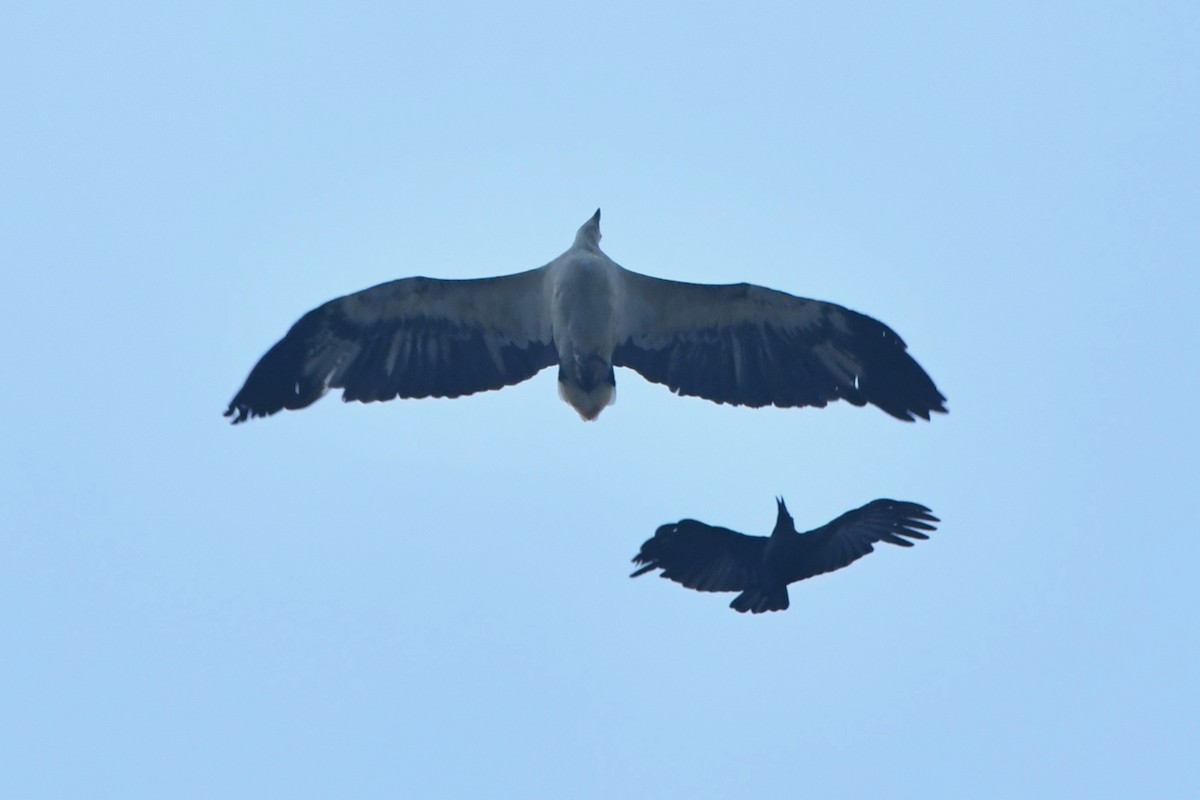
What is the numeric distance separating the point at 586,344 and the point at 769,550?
2.03m

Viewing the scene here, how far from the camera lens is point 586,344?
959cm

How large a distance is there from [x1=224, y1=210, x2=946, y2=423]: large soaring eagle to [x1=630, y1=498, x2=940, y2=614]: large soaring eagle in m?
0.90

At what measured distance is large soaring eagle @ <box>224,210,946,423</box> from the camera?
9648mm

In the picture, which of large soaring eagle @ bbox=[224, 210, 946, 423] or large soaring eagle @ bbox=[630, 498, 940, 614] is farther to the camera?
large soaring eagle @ bbox=[224, 210, 946, 423]

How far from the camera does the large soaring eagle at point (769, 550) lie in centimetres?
912

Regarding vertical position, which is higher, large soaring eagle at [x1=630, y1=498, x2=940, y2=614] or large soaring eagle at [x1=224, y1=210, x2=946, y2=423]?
large soaring eagle at [x1=224, y1=210, x2=946, y2=423]

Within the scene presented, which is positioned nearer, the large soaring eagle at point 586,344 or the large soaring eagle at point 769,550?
the large soaring eagle at point 769,550

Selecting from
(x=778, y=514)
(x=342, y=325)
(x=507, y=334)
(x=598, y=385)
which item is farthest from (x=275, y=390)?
(x=778, y=514)

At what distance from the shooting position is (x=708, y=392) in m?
10.1

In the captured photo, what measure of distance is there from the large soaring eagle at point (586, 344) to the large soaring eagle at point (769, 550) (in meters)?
0.90

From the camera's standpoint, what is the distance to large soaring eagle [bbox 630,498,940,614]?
29.9 ft

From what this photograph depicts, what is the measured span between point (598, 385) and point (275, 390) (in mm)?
2444

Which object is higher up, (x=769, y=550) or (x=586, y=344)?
(x=586, y=344)

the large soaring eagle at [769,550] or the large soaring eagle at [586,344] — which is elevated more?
the large soaring eagle at [586,344]
